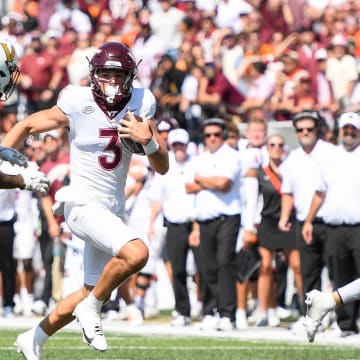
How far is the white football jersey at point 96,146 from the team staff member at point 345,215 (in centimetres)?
345

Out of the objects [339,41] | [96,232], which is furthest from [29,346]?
[339,41]

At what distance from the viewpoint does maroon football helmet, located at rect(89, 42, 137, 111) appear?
8.75 m

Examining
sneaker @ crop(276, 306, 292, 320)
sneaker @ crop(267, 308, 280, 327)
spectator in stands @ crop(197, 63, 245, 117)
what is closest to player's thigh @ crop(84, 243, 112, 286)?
sneaker @ crop(267, 308, 280, 327)

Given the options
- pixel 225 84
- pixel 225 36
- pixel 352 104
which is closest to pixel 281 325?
pixel 352 104

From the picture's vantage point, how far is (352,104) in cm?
1533

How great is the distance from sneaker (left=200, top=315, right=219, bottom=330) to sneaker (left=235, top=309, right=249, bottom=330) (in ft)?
0.78

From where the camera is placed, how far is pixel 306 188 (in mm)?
12742

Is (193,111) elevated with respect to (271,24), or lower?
lower

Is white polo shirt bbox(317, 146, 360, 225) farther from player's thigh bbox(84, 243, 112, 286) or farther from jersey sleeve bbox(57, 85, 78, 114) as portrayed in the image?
jersey sleeve bbox(57, 85, 78, 114)

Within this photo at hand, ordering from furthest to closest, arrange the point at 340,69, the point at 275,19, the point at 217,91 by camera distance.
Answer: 1. the point at 275,19
2. the point at 217,91
3. the point at 340,69

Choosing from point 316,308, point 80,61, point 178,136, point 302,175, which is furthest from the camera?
point 80,61

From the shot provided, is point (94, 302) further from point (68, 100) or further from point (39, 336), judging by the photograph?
point (68, 100)

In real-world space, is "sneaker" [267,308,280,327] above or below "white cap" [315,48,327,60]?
below

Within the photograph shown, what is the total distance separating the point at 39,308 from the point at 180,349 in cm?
413
